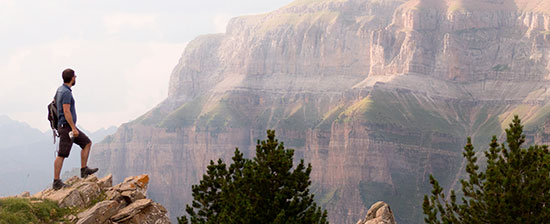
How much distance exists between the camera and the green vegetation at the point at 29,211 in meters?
29.0

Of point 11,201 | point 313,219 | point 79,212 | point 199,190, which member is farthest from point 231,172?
point 11,201

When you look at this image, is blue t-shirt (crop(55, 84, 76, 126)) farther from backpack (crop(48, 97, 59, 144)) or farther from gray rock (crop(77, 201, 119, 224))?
gray rock (crop(77, 201, 119, 224))

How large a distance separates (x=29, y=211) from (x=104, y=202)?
3.23 meters

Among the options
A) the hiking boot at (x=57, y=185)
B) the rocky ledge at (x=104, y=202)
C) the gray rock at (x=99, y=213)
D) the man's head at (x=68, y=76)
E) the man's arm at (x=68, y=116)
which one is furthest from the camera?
the hiking boot at (x=57, y=185)

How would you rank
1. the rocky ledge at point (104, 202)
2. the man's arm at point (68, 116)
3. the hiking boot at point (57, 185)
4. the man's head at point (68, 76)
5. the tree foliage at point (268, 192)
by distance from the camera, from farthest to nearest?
1. the hiking boot at point (57, 185)
2. the tree foliage at point (268, 192)
3. the man's head at point (68, 76)
4. the man's arm at point (68, 116)
5. the rocky ledge at point (104, 202)

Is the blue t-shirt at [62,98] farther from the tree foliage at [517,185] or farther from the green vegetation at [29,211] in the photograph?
the tree foliage at [517,185]

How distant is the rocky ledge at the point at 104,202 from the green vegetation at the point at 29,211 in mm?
542

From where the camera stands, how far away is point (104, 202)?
31562 mm

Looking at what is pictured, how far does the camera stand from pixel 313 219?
33.2 m

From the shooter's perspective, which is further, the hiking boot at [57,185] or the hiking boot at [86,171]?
the hiking boot at [86,171]

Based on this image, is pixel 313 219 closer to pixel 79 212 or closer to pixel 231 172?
pixel 231 172

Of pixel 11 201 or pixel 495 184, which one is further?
pixel 495 184

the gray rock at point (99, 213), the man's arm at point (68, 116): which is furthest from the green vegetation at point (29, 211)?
the man's arm at point (68, 116)

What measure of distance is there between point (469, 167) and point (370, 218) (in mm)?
8264
